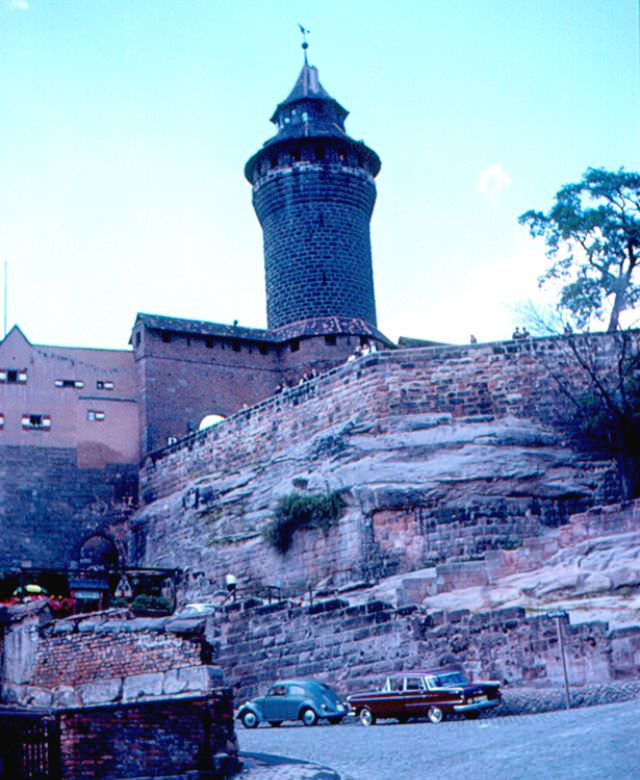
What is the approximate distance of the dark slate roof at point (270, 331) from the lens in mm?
40125

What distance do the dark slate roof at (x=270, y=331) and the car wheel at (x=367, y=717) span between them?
76.9 ft

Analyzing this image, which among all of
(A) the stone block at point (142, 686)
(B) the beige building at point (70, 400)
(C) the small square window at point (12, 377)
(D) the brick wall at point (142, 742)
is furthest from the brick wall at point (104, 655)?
(C) the small square window at point (12, 377)

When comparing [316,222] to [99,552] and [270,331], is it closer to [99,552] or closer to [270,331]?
[270,331]

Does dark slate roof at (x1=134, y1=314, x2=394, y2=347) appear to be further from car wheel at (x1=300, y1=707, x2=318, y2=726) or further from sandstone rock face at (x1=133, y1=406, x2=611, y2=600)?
car wheel at (x1=300, y1=707, x2=318, y2=726)

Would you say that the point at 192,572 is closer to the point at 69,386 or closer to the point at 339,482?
the point at 339,482

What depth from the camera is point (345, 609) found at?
2205cm

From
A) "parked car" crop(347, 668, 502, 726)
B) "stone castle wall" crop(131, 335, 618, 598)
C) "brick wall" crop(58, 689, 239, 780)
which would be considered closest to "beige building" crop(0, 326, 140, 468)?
"stone castle wall" crop(131, 335, 618, 598)

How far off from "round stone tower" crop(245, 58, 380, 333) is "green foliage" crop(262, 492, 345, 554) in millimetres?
12510

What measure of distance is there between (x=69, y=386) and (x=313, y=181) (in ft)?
40.1

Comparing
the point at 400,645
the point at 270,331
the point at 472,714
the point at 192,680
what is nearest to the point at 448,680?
the point at 472,714

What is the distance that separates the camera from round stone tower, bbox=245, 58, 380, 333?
140ft

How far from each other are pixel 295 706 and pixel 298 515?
1116 cm

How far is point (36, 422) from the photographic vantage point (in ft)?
127

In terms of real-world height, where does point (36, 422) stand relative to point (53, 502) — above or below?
above
